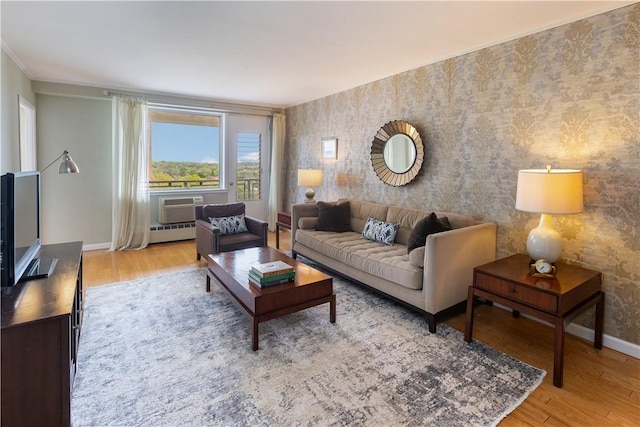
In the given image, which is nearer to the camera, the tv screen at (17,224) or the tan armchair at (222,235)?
the tv screen at (17,224)

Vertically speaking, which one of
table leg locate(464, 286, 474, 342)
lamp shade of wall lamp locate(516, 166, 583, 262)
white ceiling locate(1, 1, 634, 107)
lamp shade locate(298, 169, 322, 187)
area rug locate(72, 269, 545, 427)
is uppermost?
white ceiling locate(1, 1, 634, 107)

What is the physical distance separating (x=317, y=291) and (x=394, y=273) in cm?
71

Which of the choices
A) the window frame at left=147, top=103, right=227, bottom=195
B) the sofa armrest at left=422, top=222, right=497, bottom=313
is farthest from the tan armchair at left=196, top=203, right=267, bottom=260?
the sofa armrest at left=422, top=222, right=497, bottom=313

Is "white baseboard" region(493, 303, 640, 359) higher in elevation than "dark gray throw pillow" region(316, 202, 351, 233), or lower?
lower

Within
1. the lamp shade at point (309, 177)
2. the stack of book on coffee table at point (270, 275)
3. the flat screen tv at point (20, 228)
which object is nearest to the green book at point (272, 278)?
the stack of book on coffee table at point (270, 275)

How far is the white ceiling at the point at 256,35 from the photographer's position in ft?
7.89

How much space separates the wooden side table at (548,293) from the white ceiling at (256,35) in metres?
1.88

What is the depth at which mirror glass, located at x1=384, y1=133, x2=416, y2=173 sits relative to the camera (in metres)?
3.88

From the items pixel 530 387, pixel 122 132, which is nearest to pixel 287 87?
pixel 122 132

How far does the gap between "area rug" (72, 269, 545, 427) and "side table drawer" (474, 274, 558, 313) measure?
1.42ft

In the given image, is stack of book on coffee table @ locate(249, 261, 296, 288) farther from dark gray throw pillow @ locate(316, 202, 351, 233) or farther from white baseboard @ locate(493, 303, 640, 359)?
white baseboard @ locate(493, 303, 640, 359)

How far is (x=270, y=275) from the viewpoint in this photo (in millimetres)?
2564

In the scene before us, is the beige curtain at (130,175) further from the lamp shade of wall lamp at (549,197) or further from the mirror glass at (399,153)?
the lamp shade of wall lamp at (549,197)

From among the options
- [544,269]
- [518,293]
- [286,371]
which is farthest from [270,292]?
[544,269]
